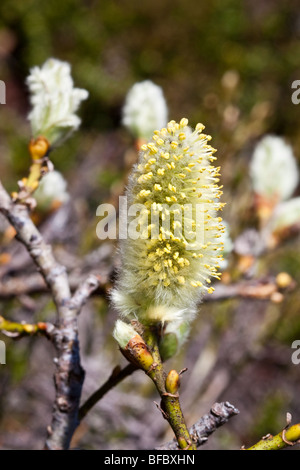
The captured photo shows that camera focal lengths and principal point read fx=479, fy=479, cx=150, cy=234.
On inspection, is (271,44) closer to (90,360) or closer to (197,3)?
(197,3)

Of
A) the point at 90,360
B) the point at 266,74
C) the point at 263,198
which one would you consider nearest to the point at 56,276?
the point at 263,198

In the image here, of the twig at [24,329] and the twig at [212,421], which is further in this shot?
the twig at [24,329]

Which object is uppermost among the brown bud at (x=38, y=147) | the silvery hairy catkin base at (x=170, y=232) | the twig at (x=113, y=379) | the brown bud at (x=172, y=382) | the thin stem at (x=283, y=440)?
the brown bud at (x=38, y=147)

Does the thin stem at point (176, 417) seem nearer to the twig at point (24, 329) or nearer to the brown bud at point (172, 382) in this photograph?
the brown bud at point (172, 382)

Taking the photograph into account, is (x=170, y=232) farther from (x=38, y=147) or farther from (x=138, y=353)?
(x=38, y=147)

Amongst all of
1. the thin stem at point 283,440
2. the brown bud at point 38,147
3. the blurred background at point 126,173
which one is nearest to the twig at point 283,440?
the thin stem at point 283,440

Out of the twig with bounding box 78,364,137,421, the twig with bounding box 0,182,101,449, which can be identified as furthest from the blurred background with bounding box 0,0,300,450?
the twig with bounding box 78,364,137,421

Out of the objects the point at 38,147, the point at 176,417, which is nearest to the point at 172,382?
the point at 176,417
